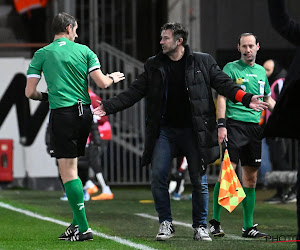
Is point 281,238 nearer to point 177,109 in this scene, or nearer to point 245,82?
point 245,82

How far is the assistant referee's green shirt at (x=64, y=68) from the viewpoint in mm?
8906

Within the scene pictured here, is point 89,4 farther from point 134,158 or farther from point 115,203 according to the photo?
point 115,203

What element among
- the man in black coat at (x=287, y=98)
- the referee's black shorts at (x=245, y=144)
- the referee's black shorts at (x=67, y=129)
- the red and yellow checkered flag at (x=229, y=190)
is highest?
the man in black coat at (x=287, y=98)

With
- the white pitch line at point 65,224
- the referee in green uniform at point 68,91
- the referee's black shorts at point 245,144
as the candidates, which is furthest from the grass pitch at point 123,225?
the referee's black shorts at point 245,144

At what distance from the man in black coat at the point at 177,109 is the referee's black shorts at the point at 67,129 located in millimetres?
324

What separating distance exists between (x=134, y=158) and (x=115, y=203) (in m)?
5.61

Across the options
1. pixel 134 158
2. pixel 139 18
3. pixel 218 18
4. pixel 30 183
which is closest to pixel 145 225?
pixel 30 183

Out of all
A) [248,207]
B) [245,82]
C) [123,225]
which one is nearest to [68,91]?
[245,82]

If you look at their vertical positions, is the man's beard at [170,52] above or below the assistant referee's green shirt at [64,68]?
above

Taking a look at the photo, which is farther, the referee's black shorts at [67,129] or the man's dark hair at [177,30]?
the man's dark hair at [177,30]

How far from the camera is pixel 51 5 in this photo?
1916 centimetres

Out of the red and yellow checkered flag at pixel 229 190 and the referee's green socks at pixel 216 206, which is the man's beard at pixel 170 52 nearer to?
the red and yellow checkered flag at pixel 229 190

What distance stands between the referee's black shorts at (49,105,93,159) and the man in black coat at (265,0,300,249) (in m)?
2.81

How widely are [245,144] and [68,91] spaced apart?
77.4 inches
